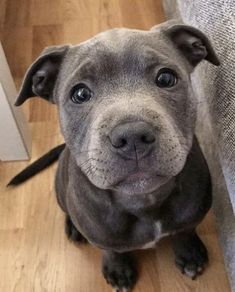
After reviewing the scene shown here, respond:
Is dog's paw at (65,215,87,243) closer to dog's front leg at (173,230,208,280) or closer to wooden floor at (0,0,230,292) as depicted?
wooden floor at (0,0,230,292)

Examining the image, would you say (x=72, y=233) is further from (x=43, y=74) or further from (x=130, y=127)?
(x=130, y=127)

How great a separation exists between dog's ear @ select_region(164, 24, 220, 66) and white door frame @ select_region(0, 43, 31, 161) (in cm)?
71

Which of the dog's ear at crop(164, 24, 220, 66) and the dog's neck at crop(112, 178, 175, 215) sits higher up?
the dog's ear at crop(164, 24, 220, 66)

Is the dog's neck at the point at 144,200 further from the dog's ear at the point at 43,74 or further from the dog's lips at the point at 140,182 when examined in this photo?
the dog's ear at the point at 43,74

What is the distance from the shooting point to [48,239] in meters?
1.71

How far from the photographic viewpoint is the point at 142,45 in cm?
105

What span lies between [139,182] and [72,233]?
2.43 ft

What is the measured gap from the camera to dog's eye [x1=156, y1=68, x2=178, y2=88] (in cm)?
104

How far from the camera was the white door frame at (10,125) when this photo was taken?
1.66 m

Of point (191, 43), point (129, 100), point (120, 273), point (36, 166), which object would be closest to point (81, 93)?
point (129, 100)

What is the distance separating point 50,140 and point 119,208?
2.61 feet

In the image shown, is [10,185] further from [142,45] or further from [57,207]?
[142,45]

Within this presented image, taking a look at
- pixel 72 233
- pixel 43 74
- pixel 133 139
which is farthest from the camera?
pixel 72 233

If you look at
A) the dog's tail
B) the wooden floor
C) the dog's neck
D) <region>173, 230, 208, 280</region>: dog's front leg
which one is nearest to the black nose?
the dog's neck
